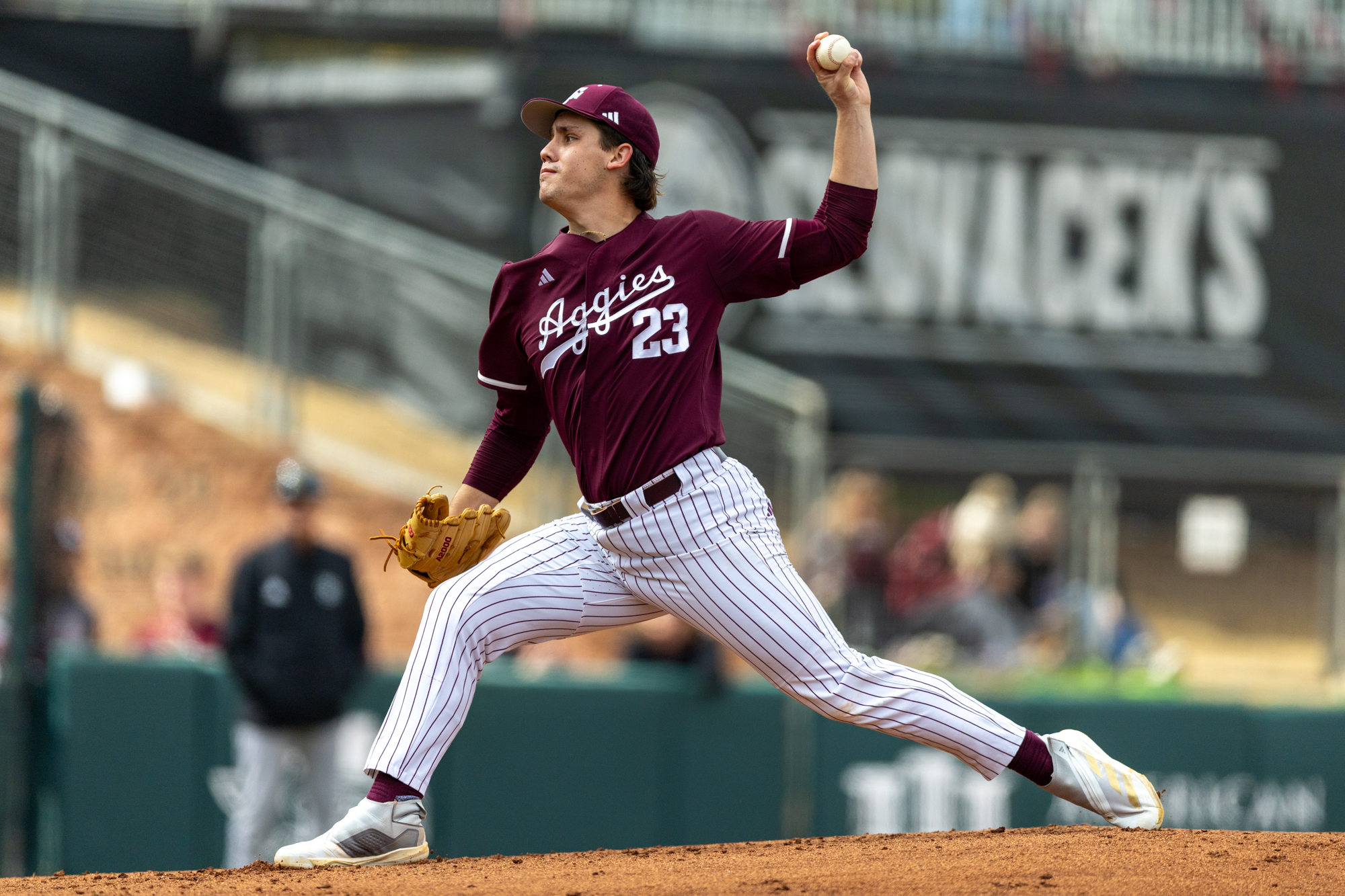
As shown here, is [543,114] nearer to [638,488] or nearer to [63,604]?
[638,488]

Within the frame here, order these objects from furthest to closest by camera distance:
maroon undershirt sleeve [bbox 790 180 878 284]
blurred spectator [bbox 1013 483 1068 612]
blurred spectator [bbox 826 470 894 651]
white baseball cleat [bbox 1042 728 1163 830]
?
blurred spectator [bbox 1013 483 1068 612] → blurred spectator [bbox 826 470 894 651] → white baseball cleat [bbox 1042 728 1163 830] → maroon undershirt sleeve [bbox 790 180 878 284]

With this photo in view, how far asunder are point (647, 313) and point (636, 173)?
1.25ft

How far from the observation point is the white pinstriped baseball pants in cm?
345

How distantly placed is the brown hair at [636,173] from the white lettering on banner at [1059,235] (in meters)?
6.98

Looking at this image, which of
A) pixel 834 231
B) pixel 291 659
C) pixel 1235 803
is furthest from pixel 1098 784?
pixel 1235 803

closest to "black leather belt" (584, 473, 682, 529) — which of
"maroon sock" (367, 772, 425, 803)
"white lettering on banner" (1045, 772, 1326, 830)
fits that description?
"maroon sock" (367, 772, 425, 803)

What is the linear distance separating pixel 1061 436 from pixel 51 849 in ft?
21.9

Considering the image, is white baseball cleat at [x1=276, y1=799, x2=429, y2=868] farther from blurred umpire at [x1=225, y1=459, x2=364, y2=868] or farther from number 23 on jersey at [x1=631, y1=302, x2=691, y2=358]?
blurred umpire at [x1=225, y1=459, x2=364, y2=868]

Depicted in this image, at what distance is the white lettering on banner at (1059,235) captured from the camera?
10625 mm

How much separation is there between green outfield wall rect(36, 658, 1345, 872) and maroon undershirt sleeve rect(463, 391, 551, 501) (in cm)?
359

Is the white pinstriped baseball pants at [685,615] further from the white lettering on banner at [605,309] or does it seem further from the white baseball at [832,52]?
the white baseball at [832,52]

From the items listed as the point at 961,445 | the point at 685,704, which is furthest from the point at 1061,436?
the point at 685,704

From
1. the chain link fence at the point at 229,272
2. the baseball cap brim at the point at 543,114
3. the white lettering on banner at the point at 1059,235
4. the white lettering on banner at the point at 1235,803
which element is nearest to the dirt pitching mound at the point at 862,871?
the baseball cap brim at the point at 543,114

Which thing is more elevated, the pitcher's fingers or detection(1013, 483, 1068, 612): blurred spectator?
the pitcher's fingers
